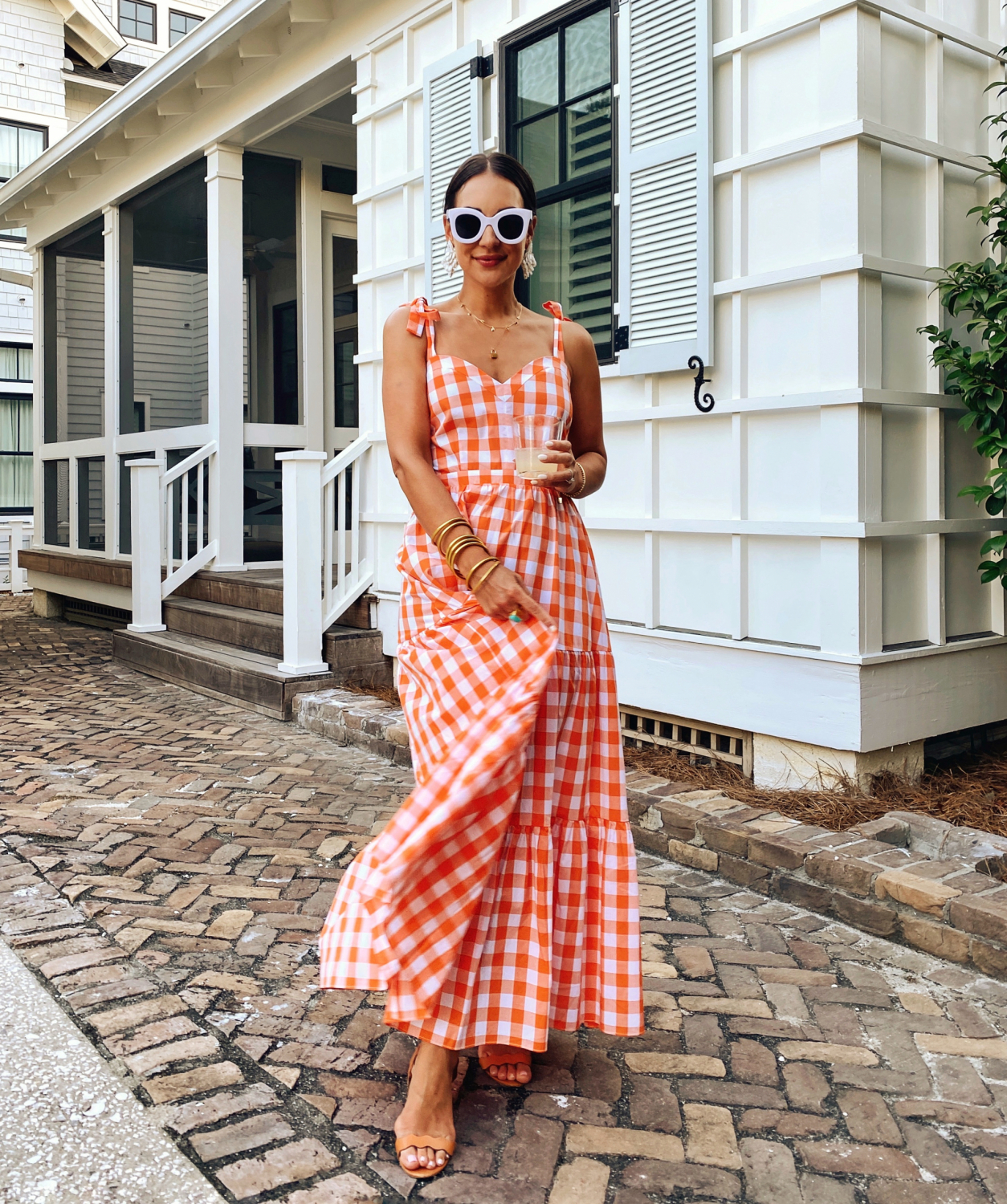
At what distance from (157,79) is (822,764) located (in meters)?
6.80

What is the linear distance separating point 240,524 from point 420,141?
3.26 metres

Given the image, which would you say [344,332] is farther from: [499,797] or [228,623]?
[499,797]

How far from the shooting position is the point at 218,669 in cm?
646

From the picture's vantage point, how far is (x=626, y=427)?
4.50m

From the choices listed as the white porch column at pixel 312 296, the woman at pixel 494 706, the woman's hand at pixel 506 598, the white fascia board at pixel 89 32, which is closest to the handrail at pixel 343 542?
the white porch column at pixel 312 296

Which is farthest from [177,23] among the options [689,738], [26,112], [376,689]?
[689,738]

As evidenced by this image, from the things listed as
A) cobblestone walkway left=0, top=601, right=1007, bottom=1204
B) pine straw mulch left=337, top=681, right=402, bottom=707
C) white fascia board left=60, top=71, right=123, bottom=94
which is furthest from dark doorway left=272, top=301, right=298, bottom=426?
white fascia board left=60, top=71, right=123, bottom=94

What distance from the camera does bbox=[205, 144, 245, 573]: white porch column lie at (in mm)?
7773

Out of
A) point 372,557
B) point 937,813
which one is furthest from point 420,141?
point 937,813

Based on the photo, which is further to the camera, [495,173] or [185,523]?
[185,523]

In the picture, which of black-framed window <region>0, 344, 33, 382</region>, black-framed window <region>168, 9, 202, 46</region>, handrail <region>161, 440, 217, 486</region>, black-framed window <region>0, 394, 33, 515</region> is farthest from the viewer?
black-framed window <region>168, 9, 202, 46</region>

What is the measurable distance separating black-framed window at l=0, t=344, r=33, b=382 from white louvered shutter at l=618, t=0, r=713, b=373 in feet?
43.9

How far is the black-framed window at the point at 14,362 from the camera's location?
1544 centimetres

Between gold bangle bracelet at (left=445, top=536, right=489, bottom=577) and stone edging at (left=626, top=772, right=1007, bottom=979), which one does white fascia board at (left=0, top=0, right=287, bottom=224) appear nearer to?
stone edging at (left=626, top=772, right=1007, bottom=979)
